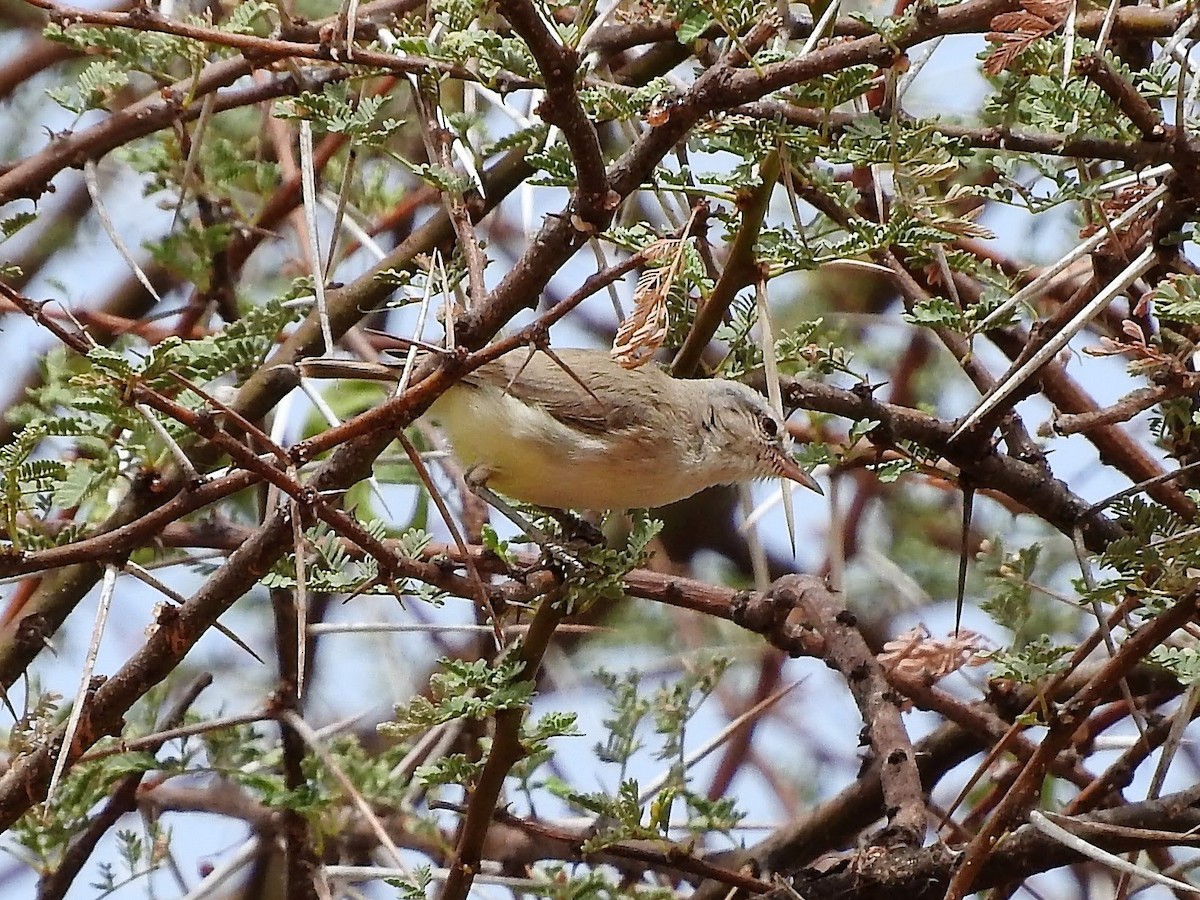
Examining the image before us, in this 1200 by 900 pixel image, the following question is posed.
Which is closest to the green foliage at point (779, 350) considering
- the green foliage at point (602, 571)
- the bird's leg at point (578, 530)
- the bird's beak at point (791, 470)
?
the green foliage at point (602, 571)

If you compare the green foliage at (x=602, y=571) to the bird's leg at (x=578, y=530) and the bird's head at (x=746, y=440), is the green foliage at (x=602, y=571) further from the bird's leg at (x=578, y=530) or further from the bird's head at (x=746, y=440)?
the bird's head at (x=746, y=440)

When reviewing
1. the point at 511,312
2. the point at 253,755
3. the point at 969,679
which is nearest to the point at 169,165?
the point at 253,755

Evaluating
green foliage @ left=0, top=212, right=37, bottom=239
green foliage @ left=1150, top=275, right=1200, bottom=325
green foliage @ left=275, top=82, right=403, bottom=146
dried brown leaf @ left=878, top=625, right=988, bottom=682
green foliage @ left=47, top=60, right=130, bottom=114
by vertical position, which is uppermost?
green foliage @ left=47, top=60, right=130, bottom=114

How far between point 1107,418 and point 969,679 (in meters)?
1.12

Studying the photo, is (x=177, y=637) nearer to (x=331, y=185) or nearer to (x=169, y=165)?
(x=169, y=165)

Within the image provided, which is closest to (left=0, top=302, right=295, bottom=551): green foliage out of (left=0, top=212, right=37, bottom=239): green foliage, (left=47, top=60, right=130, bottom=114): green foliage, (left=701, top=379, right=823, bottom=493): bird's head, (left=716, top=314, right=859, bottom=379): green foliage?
(left=0, top=212, right=37, bottom=239): green foliage

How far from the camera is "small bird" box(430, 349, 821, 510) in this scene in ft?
10.9

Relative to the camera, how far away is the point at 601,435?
338 centimetres

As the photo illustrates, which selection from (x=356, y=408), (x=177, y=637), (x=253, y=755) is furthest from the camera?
(x=356, y=408)

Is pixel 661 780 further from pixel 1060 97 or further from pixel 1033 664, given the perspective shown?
pixel 1060 97

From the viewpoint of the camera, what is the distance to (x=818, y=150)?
80.5 inches

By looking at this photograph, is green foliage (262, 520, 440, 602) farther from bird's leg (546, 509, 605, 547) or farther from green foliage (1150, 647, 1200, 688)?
green foliage (1150, 647, 1200, 688)

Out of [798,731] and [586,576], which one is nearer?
[586,576]

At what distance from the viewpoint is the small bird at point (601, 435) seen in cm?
332
